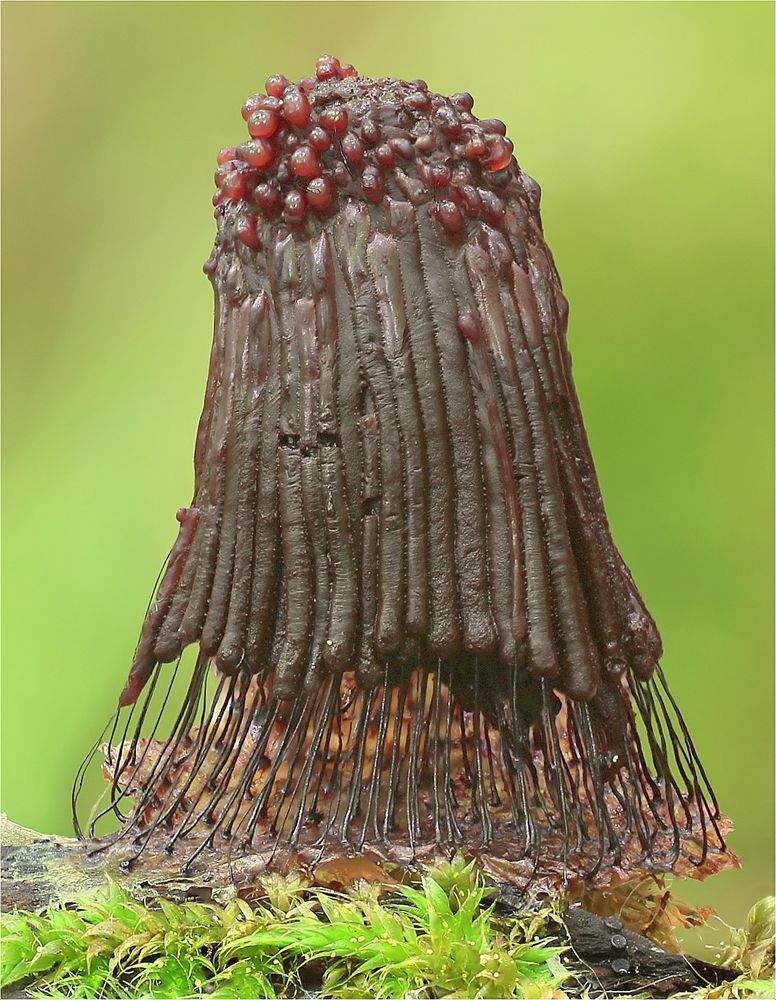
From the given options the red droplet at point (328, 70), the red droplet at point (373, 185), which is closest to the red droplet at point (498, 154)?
the red droplet at point (373, 185)

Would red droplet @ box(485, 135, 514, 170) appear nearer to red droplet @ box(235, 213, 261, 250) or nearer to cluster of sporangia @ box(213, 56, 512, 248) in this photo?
cluster of sporangia @ box(213, 56, 512, 248)

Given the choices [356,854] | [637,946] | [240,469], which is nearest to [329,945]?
[356,854]

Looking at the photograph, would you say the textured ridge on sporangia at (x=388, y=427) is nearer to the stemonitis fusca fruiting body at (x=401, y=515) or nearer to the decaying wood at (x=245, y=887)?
the stemonitis fusca fruiting body at (x=401, y=515)

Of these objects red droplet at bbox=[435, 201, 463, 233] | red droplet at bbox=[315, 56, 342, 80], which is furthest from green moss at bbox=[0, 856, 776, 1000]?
red droplet at bbox=[315, 56, 342, 80]

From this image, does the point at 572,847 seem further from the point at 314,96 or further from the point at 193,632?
the point at 314,96

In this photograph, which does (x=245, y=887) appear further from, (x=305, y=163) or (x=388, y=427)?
(x=305, y=163)

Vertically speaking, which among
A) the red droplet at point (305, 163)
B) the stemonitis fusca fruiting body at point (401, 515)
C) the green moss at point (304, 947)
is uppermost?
the red droplet at point (305, 163)
